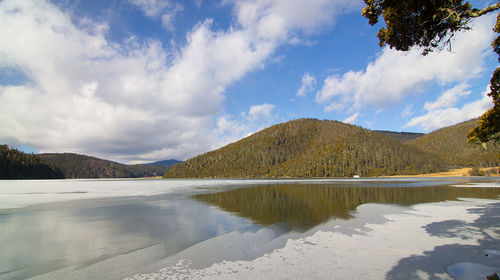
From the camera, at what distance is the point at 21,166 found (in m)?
145

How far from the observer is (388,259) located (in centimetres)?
865

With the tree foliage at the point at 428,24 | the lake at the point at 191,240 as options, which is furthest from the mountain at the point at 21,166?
the tree foliage at the point at 428,24

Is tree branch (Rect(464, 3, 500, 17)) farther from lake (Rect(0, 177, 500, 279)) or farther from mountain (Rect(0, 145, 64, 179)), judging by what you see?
mountain (Rect(0, 145, 64, 179))

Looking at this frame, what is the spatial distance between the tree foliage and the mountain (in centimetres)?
19268

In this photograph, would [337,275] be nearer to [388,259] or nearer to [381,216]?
[388,259]

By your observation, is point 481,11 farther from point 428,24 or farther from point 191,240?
point 191,240

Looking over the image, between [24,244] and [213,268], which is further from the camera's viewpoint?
[24,244]

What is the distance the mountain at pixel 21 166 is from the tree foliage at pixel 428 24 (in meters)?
193

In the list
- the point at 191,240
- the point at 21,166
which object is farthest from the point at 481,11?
the point at 21,166

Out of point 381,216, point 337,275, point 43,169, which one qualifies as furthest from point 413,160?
point 43,169

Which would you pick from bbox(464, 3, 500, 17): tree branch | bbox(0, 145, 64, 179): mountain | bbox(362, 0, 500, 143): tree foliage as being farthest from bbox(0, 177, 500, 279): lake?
bbox(0, 145, 64, 179): mountain

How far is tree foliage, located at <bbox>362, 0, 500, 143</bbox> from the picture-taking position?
26.1 feet

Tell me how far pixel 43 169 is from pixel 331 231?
678 ft

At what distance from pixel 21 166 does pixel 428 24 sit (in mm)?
200171
